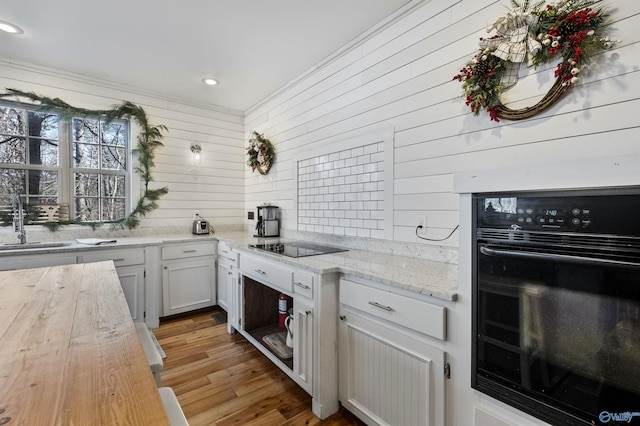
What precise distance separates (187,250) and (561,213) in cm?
324

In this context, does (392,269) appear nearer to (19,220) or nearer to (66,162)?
(19,220)

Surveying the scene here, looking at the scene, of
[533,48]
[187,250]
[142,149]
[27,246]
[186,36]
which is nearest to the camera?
[533,48]

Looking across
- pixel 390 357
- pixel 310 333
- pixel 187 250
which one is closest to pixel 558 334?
pixel 390 357

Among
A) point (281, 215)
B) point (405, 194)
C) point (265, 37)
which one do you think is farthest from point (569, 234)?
point (281, 215)

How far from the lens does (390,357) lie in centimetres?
146

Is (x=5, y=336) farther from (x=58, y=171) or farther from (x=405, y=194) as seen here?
(x=58, y=171)

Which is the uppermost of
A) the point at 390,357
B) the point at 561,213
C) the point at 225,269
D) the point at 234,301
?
the point at 561,213

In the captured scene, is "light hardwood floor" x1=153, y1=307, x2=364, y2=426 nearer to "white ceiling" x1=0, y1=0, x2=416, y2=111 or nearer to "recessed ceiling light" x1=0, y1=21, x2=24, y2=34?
"white ceiling" x1=0, y1=0, x2=416, y2=111

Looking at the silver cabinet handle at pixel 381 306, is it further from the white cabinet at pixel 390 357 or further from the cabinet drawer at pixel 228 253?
the cabinet drawer at pixel 228 253

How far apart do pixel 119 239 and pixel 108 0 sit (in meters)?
2.24

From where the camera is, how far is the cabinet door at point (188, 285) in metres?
3.15

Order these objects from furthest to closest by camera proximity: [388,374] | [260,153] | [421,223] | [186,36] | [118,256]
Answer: [260,153]
[118,256]
[186,36]
[421,223]
[388,374]

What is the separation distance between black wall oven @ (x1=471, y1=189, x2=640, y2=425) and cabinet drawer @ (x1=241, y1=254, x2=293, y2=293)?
4.01ft

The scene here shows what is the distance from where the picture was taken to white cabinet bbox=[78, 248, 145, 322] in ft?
9.27
